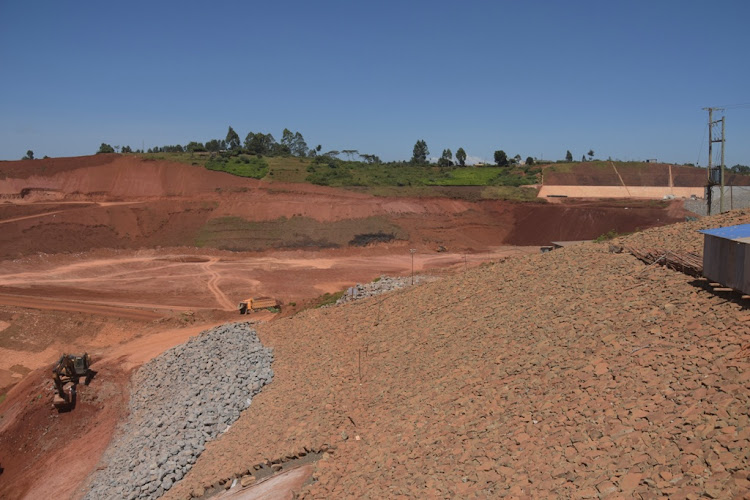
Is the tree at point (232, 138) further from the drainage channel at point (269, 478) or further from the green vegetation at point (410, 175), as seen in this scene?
the drainage channel at point (269, 478)

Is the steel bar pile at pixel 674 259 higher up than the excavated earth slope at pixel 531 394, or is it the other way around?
the steel bar pile at pixel 674 259

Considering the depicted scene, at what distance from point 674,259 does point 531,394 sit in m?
5.26

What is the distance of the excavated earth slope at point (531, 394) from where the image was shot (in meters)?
7.21

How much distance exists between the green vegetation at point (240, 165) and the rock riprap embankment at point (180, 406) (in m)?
44.4

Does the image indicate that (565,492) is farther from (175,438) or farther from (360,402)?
(175,438)

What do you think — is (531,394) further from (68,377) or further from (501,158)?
(501,158)

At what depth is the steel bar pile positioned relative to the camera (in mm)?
11446

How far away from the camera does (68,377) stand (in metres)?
20.1

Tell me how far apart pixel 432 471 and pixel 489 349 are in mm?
3891

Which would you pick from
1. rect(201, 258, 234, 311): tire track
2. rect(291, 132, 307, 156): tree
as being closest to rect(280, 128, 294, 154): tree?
rect(291, 132, 307, 156): tree

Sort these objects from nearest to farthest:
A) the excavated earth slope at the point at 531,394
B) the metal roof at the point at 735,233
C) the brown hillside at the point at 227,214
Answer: the excavated earth slope at the point at 531,394
the metal roof at the point at 735,233
the brown hillside at the point at 227,214

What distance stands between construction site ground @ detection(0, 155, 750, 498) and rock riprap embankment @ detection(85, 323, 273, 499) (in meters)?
0.57

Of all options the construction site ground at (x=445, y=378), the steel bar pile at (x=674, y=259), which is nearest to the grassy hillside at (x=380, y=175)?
the construction site ground at (x=445, y=378)

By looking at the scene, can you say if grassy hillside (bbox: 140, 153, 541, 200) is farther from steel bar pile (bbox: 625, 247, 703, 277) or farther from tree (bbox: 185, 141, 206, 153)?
steel bar pile (bbox: 625, 247, 703, 277)
